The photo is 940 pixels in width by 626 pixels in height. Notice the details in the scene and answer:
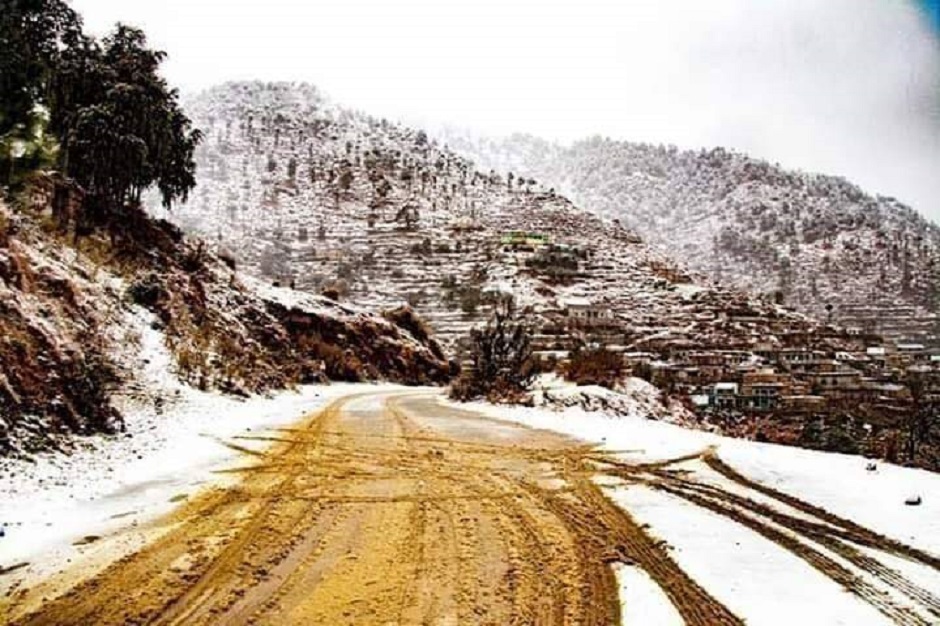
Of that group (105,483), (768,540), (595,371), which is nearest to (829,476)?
(768,540)

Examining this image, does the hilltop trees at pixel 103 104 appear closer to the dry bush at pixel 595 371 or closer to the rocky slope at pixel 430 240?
the dry bush at pixel 595 371

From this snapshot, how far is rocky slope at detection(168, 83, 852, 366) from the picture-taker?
6719 cm

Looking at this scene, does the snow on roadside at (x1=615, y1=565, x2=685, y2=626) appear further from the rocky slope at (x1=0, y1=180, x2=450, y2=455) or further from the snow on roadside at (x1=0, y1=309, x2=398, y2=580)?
the rocky slope at (x1=0, y1=180, x2=450, y2=455)

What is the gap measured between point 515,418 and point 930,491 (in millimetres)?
9475

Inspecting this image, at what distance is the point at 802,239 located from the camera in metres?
148

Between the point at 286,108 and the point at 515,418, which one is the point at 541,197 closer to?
the point at 286,108

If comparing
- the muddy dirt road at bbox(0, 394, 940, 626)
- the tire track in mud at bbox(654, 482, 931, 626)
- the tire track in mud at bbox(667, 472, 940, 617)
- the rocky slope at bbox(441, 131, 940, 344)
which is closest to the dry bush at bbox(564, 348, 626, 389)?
the muddy dirt road at bbox(0, 394, 940, 626)

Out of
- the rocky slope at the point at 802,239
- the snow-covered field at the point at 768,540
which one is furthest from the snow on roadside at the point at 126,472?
the rocky slope at the point at 802,239

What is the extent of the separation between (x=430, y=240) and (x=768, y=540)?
8104 cm

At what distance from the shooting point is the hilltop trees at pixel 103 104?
2134cm

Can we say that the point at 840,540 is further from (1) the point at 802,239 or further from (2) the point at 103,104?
(1) the point at 802,239

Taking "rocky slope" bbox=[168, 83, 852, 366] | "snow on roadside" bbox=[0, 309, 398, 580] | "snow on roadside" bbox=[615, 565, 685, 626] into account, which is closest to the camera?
"snow on roadside" bbox=[615, 565, 685, 626]

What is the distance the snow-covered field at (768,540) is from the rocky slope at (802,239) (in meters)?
97.6

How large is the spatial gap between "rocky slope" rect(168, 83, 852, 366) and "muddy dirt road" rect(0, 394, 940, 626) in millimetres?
44251
